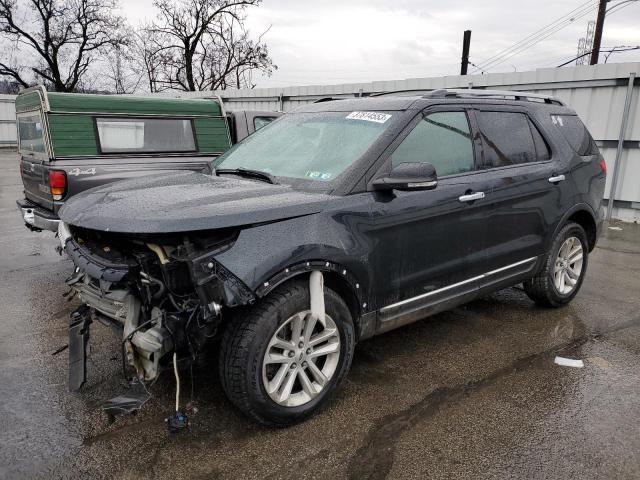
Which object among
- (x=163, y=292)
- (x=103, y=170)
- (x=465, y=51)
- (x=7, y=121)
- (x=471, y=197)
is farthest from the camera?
(x=7, y=121)

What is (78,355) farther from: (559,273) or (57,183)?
(559,273)

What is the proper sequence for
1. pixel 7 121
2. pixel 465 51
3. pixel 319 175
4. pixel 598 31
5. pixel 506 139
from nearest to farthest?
pixel 319 175 < pixel 506 139 < pixel 598 31 < pixel 465 51 < pixel 7 121

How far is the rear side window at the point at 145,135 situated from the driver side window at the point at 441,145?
15.2ft

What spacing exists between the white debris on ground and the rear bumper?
5077 mm

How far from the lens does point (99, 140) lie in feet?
21.6

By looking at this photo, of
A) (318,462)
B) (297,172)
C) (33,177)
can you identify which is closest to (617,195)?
(297,172)

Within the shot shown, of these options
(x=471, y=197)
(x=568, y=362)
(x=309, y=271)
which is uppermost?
(x=471, y=197)

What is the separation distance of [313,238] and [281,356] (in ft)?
2.22

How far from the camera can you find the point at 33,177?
6383 millimetres

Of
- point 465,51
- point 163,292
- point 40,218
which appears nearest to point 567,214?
point 163,292

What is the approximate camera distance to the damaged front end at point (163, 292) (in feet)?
8.38

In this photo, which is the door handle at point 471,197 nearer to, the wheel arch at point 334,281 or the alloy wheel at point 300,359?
the wheel arch at point 334,281

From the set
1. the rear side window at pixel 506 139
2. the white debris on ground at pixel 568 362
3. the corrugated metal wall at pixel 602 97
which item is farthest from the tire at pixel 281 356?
the corrugated metal wall at pixel 602 97

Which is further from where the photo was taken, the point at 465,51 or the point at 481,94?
the point at 465,51
